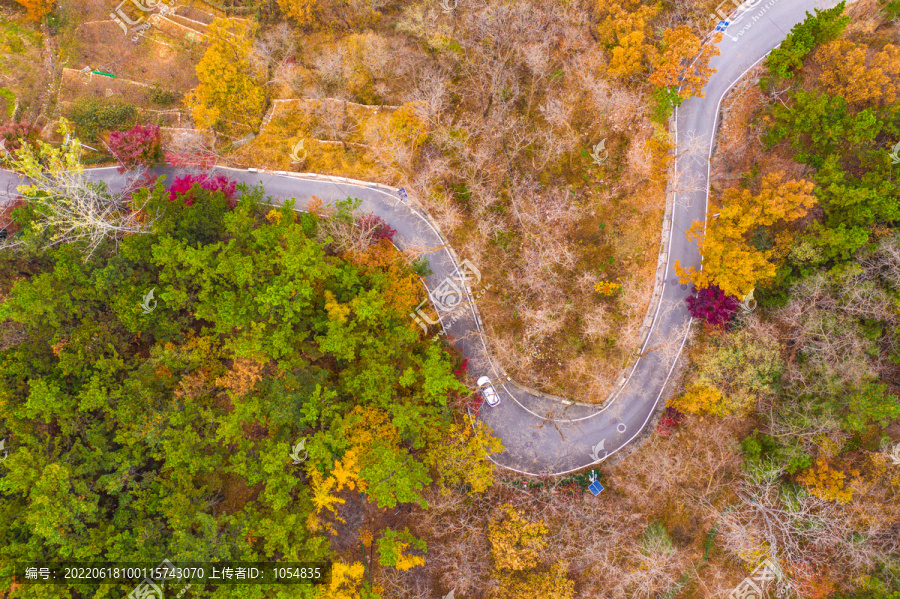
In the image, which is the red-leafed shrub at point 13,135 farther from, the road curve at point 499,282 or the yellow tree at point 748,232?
the yellow tree at point 748,232

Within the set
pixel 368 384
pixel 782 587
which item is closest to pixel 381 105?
pixel 368 384

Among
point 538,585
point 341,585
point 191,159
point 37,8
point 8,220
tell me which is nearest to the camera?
point 341,585

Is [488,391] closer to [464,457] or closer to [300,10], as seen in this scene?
[464,457]

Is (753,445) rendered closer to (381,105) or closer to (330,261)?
(330,261)

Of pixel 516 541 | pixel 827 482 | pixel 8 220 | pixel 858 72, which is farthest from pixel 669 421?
pixel 8 220

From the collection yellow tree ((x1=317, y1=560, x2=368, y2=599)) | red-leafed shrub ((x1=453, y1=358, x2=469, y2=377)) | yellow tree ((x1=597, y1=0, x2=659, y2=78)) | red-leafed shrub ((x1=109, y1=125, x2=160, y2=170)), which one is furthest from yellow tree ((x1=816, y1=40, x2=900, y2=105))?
red-leafed shrub ((x1=109, y1=125, x2=160, y2=170))

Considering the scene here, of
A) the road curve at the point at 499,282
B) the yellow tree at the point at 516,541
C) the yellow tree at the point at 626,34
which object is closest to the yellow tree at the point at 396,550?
the yellow tree at the point at 516,541
